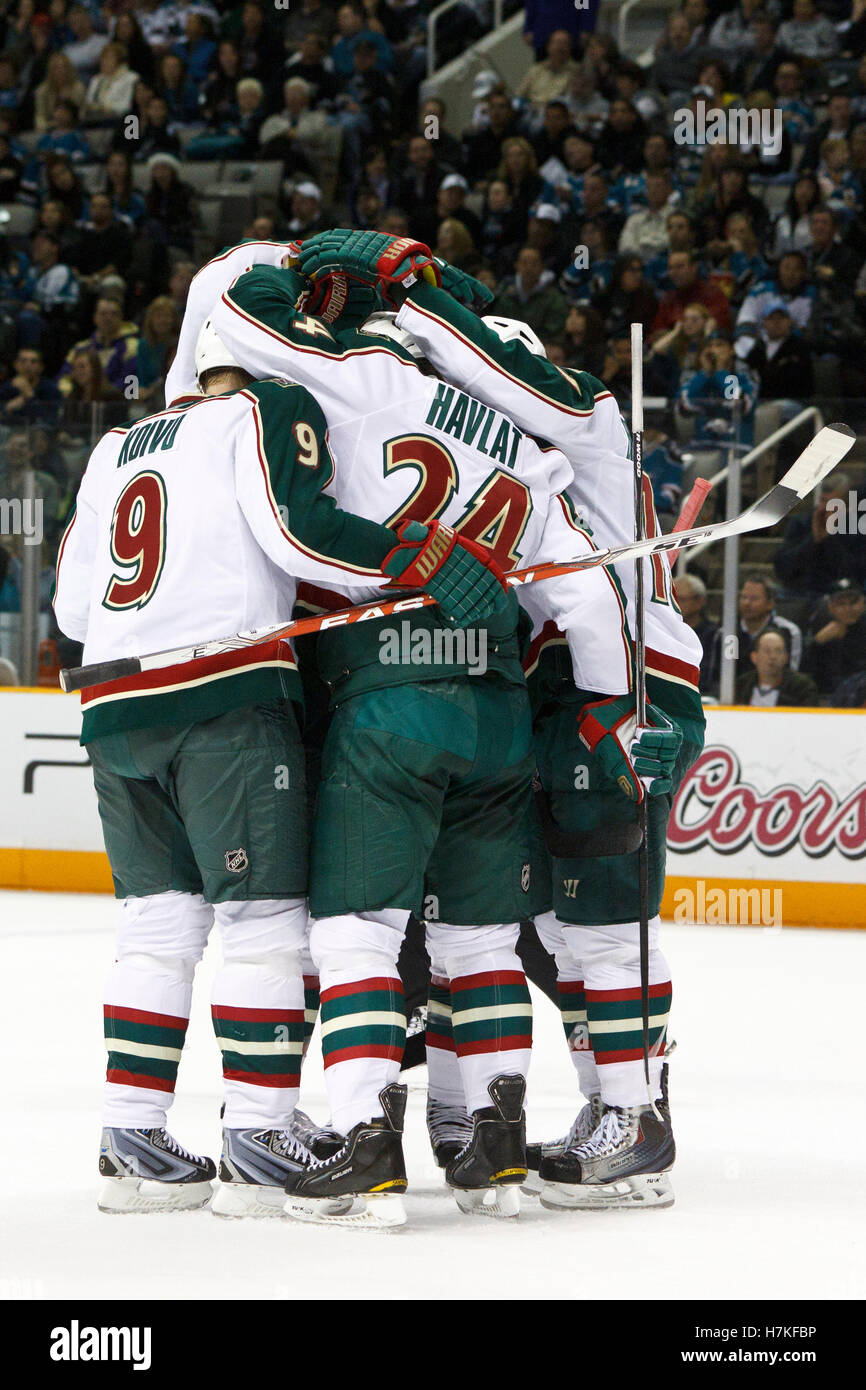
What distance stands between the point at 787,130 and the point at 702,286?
4.62 feet

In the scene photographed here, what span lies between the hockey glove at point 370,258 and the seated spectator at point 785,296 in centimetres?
561

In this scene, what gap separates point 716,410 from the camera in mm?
6590

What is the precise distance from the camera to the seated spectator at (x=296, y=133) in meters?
10.4

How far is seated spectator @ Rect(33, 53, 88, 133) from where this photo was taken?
11266 mm

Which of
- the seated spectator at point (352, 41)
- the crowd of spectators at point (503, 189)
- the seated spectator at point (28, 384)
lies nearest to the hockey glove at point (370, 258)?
the crowd of spectators at point (503, 189)

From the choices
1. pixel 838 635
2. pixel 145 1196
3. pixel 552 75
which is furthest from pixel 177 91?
pixel 145 1196

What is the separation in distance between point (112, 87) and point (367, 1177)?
9.60 meters

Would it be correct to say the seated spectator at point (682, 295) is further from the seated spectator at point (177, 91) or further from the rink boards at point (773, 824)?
the seated spectator at point (177, 91)

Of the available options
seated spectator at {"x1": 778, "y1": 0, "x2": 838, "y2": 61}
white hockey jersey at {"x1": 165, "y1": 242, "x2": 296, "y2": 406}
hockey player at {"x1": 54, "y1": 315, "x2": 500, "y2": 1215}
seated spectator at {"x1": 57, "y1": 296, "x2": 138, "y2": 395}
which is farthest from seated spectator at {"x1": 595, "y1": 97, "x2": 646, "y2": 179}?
hockey player at {"x1": 54, "y1": 315, "x2": 500, "y2": 1215}

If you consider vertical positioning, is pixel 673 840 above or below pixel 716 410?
below

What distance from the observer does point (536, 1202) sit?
3.10m

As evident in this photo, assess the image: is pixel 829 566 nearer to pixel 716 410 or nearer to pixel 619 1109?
pixel 716 410
